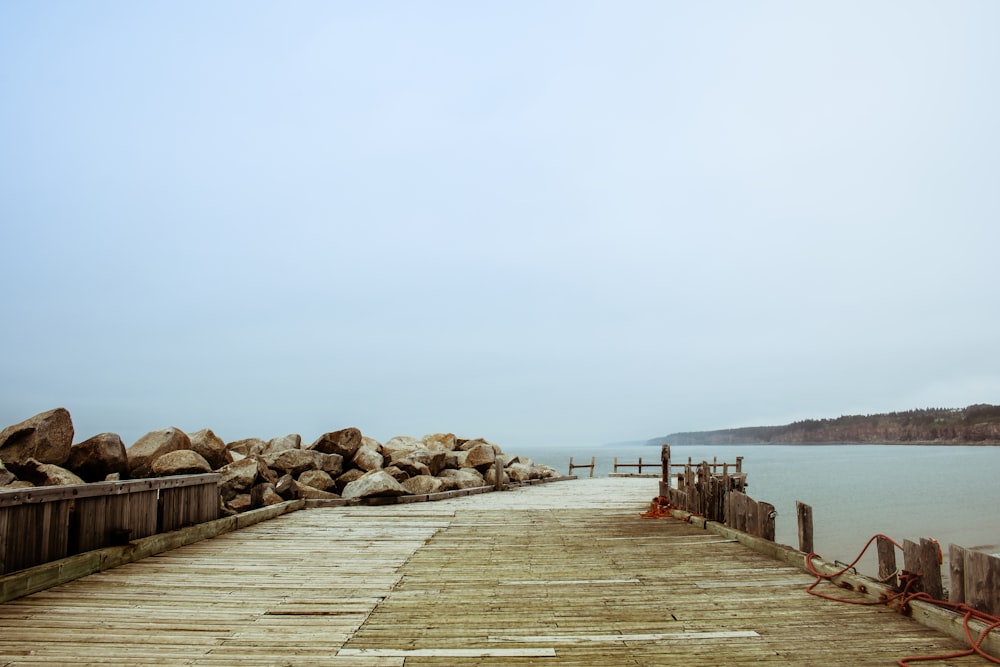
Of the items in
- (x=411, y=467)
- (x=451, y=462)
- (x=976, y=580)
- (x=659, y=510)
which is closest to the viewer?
(x=976, y=580)

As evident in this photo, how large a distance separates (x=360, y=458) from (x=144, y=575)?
12380 mm

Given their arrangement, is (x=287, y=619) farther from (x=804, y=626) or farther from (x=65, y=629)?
(x=804, y=626)

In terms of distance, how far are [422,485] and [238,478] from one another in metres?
5.36

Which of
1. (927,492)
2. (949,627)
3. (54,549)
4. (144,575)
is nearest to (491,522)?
(144,575)

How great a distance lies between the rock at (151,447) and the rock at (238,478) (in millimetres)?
1450

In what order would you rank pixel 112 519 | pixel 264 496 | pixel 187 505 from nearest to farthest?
pixel 112 519 → pixel 187 505 → pixel 264 496

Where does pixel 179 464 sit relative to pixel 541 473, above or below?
above

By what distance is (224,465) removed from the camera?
1656 cm

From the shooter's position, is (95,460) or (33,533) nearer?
(33,533)

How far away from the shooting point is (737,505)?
33.0 ft

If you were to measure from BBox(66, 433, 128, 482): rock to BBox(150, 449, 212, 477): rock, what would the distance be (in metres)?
1.01

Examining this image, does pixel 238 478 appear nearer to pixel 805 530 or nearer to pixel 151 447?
Result: pixel 151 447

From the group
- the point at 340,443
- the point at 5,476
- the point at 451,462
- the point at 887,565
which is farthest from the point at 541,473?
the point at 887,565

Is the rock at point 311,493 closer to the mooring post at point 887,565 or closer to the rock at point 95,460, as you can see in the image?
the rock at point 95,460
